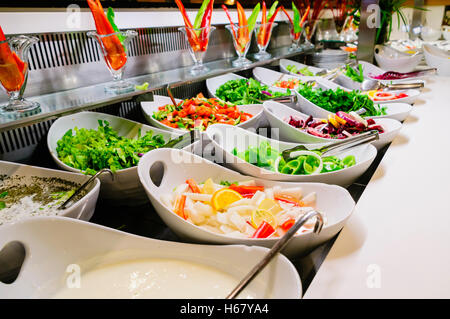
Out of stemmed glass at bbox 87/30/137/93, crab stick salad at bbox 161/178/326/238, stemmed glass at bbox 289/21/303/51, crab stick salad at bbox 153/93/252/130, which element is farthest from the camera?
stemmed glass at bbox 289/21/303/51

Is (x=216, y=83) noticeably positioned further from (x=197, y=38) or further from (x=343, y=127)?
(x=343, y=127)

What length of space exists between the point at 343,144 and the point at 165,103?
1.06 m

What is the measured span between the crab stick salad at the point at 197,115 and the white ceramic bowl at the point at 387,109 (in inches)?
14.3

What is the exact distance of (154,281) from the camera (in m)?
0.77

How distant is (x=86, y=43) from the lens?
60.9 inches

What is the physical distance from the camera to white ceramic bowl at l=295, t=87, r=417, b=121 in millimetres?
1725

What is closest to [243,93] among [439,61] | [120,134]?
[120,134]

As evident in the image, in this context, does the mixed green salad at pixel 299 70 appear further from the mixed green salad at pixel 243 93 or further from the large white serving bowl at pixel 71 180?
the large white serving bowl at pixel 71 180

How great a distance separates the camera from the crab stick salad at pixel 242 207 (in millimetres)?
884

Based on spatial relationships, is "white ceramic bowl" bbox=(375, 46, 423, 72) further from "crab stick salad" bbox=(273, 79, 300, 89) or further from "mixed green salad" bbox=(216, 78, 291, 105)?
"mixed green salad" bbox=(216, 78, 291, 105)

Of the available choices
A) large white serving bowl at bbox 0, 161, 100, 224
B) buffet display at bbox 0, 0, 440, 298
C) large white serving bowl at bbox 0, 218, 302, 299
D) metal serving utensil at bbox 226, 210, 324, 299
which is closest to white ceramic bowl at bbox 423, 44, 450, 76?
buffet display at bbox 0, 0, 440, 298

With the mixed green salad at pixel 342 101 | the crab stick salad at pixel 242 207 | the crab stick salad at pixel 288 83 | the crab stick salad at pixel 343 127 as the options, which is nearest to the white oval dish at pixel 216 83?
the crab stick salad at pixel 288 83

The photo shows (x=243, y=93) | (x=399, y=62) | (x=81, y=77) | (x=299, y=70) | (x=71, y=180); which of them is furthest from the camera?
(x=399, y=62)

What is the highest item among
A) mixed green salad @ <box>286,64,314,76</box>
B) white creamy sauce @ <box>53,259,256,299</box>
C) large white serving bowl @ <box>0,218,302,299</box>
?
mixed green salad @ <box>286,64,314,76</box>
